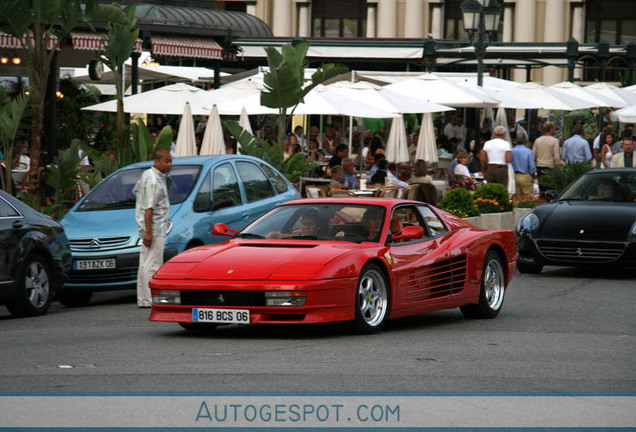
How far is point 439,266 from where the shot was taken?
12031 millimetres

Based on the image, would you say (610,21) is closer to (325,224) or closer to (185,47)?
(185,47)

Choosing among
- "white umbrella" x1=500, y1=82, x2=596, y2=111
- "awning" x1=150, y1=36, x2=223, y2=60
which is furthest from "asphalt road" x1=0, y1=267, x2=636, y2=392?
"white umbrella" x1=500, y1=82, x2=596, y2=111

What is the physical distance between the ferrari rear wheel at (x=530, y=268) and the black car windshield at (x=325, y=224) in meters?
6.65

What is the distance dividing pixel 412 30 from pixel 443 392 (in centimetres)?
7792

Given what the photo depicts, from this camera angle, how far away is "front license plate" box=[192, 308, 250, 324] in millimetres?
10578

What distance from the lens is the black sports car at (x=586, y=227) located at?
17.2 metres

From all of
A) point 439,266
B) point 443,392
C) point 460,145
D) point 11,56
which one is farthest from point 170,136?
point 460,145

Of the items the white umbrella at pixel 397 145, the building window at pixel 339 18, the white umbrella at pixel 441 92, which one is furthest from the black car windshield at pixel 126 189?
the building window at pixel 339 18

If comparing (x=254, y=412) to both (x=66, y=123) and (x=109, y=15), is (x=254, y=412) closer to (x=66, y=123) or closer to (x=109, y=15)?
(x=109, y=15)

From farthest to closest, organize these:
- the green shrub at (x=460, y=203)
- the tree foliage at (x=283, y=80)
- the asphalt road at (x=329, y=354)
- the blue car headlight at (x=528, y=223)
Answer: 1. the tree foliage at (x=283, y=80)
2. the green shrub at (x=460, y=203)
3. the blue car headlight at (x=528, y=223)
4. the asphalt road at (x=329, y=354)

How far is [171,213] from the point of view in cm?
1503

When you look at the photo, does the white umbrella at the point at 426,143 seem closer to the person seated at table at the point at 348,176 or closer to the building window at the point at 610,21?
the person seated at table at the point at 348,176

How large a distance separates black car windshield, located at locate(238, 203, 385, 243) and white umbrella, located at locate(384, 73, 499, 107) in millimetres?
17276

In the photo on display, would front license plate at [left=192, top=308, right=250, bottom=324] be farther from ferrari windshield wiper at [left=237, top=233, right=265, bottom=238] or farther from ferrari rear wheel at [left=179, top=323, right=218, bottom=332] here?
ferrari windshield wiper at [left=237, top=233, right=265, bottom=238]
